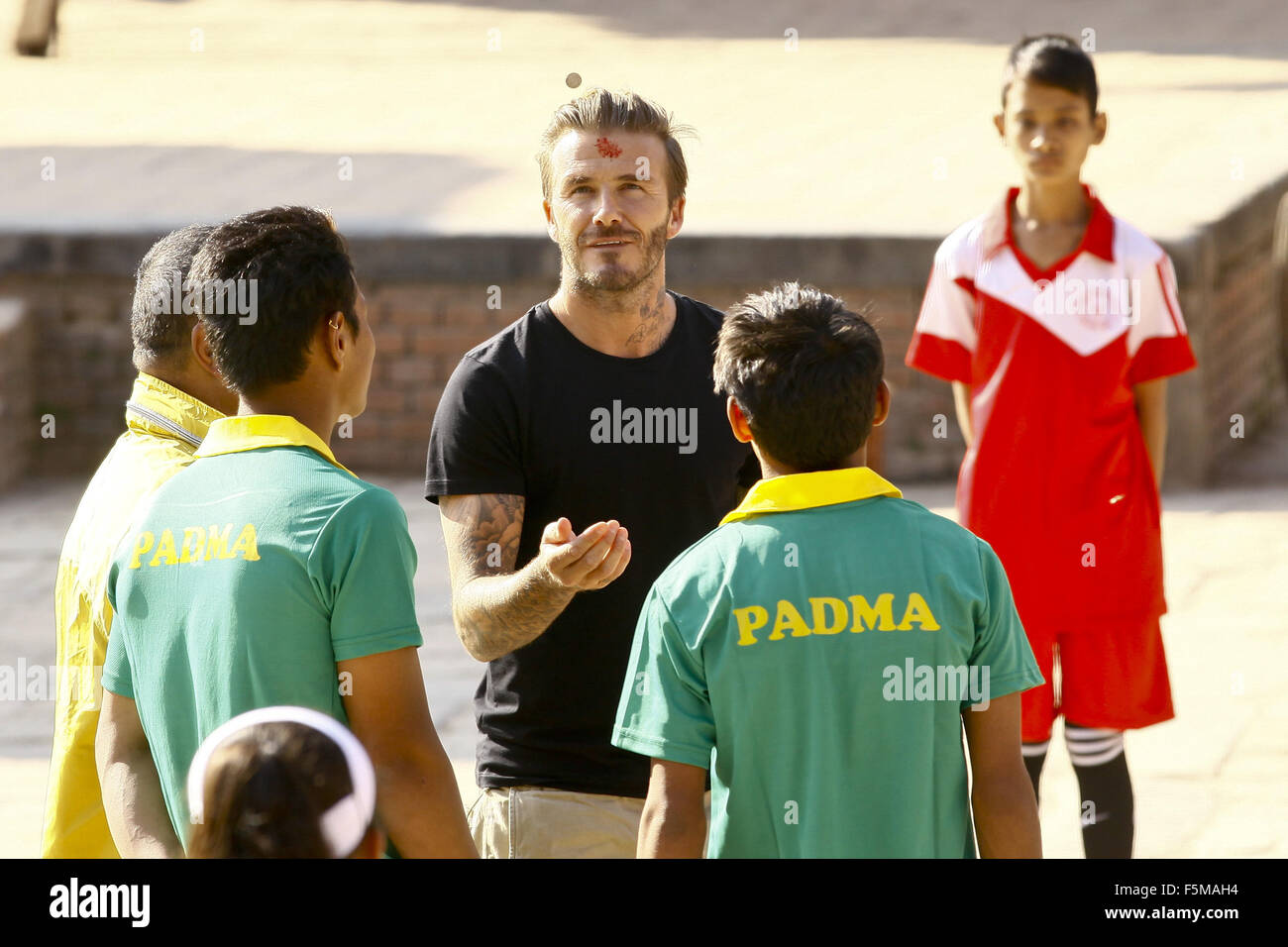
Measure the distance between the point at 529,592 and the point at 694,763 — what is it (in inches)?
17.0

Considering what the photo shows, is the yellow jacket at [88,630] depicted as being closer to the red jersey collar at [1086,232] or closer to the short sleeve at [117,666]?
the short sleeve at [117,666]

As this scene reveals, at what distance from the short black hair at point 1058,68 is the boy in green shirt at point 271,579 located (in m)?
2.13

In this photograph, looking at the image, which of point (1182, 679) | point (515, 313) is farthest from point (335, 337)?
point (515, 313)

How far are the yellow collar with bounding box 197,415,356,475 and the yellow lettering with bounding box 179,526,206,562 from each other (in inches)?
5.6

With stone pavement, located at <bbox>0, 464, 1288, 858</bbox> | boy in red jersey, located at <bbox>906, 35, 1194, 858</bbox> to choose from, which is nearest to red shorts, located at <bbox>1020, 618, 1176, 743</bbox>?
boy in red jersey, located at <bbox>906, 35, 1194, 858</bbox>

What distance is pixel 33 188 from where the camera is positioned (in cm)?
1160

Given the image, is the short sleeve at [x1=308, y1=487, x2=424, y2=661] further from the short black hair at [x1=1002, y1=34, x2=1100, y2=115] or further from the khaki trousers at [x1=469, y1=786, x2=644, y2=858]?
the short black hair at [x1=1002, y1=34, x2=1100, y2=115]

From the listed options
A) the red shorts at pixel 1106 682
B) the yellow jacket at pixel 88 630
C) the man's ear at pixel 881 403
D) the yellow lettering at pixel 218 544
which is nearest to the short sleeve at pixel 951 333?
the red shorts at pixel 1106 682

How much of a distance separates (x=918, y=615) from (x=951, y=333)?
1925 mm

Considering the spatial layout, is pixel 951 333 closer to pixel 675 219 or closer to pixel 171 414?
pixel 675 219

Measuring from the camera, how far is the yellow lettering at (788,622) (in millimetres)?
2455

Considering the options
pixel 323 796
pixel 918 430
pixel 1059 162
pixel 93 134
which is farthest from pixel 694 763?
pixel 93 134

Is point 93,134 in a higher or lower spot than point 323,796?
higher
